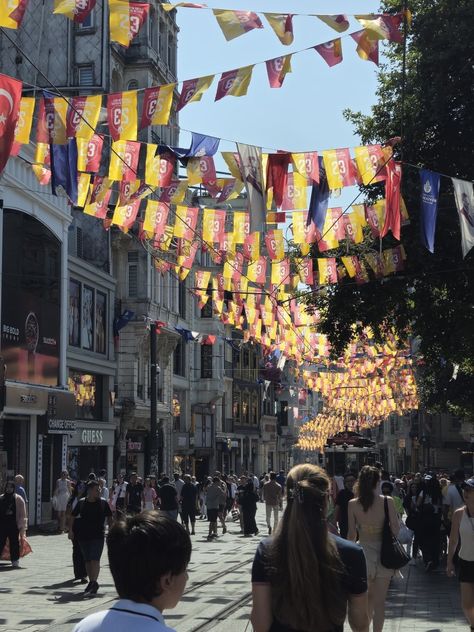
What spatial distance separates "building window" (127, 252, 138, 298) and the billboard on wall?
480 inches

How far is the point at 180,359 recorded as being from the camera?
192 feet

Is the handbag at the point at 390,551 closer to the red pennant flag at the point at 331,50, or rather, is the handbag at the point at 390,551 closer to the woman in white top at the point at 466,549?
the woman in white top at the point at 466,549

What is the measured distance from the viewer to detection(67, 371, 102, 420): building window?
40875mm

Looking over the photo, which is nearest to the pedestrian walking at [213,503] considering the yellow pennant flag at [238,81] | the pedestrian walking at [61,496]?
the pedestrian walking at [61,496]

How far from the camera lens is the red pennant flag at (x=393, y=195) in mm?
18891

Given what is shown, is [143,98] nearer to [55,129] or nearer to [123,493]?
[55,129]

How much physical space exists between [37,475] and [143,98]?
2067 centimetres

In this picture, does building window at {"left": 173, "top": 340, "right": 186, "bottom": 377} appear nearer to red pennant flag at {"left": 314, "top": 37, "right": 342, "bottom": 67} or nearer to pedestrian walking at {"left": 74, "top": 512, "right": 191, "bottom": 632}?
red pennant flag at {"left": 314, "top": 37, "right": 342, "bottom": 67}

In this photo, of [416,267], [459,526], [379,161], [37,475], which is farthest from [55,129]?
[37,475]

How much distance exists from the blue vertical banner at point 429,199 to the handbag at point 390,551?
9.15 m

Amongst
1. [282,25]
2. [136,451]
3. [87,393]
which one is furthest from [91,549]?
[136,451]

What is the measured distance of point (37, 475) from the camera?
1321 inches

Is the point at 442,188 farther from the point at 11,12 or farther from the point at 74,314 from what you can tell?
the point at 74,314

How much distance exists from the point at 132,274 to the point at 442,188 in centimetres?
2625
